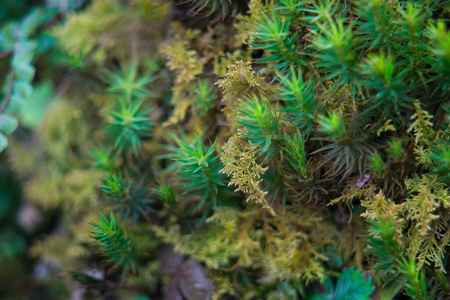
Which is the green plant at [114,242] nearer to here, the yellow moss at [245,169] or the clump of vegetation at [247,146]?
the clump of vegetation at [247,146]

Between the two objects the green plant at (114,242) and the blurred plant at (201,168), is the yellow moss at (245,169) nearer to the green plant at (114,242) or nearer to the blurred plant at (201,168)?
the blurred plant at (201,168)

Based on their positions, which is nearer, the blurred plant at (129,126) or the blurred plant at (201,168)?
the blurred plant at (201,168)

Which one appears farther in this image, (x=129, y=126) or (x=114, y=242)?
(x=129, y=126)

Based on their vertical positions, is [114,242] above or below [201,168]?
below

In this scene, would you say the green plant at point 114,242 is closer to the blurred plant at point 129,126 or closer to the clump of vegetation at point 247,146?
the clump of vegetation at point 247,146

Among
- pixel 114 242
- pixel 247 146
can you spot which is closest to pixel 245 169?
pixel 247 146

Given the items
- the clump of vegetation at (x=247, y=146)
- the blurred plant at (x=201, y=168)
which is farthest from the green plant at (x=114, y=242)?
the blurred plant at (x=201, y=168)

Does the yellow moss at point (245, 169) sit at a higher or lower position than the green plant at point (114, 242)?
higher

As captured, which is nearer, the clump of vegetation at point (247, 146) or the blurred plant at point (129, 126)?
the clump of vegetation at point (247, 146)

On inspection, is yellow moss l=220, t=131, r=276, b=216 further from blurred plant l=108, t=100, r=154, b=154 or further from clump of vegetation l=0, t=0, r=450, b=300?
blurred plant l=108, t=100, r=154, b=154

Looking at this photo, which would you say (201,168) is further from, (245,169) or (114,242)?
(114,242)

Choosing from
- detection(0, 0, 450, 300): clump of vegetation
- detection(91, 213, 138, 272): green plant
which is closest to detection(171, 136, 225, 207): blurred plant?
detection(0, 0, 450, 300): clump of vegetation
